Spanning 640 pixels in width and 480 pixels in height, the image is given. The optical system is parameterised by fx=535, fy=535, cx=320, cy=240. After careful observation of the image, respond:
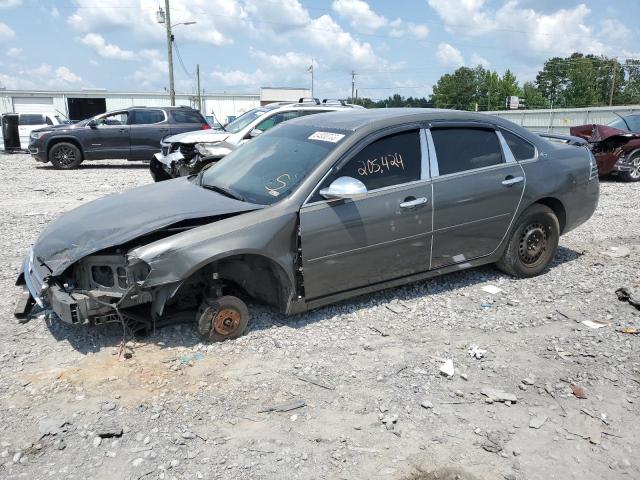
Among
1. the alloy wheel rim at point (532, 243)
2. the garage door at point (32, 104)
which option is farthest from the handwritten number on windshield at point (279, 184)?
the garage door at point (32, 104)

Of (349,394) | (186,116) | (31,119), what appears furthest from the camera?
(31,119)

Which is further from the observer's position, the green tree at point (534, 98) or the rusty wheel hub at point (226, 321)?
the green tree at point (534, 98)

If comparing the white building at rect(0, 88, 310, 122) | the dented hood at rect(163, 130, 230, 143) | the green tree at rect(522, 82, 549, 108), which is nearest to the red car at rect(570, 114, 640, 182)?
the dented hood at rect(163, 130, 230, 143)

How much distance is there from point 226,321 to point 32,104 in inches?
2073

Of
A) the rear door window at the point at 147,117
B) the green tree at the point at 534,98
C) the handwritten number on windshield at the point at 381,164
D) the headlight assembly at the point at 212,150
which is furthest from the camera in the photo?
the green tree at the point at 534,98

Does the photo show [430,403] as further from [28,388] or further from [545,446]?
[28,388]

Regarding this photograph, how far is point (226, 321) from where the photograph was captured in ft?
13.4

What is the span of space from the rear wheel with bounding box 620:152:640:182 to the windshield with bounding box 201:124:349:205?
1030 cm

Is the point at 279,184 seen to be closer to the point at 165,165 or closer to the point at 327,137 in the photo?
the point at 327,137

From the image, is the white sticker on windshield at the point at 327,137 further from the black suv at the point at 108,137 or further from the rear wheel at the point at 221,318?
the black suv at the point at 108,137

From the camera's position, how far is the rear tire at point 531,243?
5.28 meters

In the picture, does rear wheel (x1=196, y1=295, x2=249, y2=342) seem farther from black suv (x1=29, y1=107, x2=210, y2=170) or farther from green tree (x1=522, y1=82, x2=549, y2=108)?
green tree (x1=522, y1=82, x2=549, y2=108)

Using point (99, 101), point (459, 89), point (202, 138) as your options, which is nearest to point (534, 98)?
point (459, 89)

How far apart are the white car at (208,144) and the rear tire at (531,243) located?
507 cm
